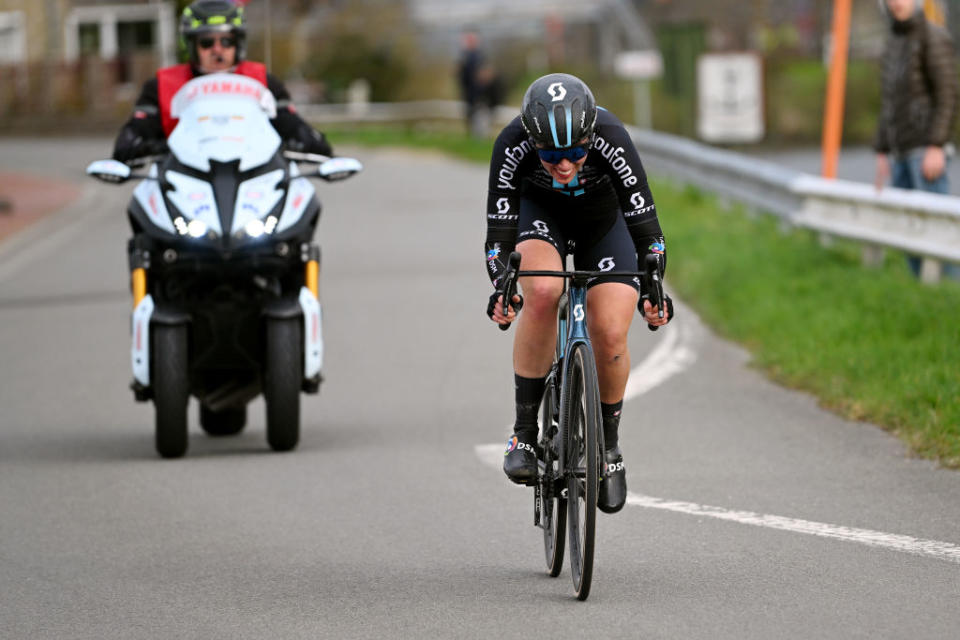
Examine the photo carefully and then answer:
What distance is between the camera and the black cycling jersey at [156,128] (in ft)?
32.0

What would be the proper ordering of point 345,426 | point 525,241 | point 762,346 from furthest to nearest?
point 762,346, point 345,426, point 525,241

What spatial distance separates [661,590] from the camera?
6.55 meters

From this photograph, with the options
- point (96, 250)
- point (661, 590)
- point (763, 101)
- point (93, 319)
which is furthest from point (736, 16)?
point (661, 590)

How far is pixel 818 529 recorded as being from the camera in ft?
24.5

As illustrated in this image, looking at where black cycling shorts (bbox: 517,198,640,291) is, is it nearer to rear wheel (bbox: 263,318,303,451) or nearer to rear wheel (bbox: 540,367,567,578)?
rear wheel (bbox: 540,367,567,578)

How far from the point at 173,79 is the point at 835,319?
463 cm

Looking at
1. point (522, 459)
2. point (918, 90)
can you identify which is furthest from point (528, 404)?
point (918, 90)

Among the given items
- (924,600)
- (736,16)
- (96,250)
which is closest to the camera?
(924,600)

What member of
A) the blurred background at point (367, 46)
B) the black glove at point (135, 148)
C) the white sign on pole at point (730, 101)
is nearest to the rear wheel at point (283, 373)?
the black glove at point (135, 148)

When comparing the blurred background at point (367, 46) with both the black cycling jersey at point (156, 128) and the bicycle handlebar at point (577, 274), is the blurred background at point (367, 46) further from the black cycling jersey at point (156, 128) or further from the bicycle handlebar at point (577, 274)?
the bicycle handlebar at point (577, 274)

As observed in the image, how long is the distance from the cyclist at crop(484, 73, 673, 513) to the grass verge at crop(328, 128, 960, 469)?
2510mm

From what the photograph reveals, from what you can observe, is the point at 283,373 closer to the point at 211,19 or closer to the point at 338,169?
the point at 338,169

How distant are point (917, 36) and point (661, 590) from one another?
7284 millimetres

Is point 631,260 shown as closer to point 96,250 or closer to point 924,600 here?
point 924,600
